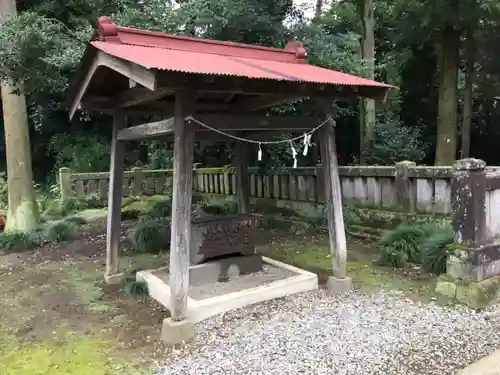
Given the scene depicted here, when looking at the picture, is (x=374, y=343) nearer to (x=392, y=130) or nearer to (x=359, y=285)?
(x=359, y=285)

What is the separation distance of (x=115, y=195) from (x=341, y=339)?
10.6 ft

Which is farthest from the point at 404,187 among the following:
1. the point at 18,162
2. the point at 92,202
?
the point at 92,202

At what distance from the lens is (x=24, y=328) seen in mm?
4285

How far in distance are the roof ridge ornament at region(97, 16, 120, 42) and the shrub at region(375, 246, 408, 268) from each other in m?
4.37

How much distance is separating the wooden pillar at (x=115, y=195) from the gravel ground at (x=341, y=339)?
6.42ft

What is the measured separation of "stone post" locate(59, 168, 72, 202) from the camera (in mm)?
10906

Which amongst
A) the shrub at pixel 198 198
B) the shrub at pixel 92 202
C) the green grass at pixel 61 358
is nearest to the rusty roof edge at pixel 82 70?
the green grass at pixel 61 358

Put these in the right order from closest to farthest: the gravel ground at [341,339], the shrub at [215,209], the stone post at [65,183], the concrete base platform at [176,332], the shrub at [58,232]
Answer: the gravel ground at [341,339]
the concrete base platform at [176,332]
the shrub at [58,232]
the shrub at [215,209]
the stone post at [65,183]

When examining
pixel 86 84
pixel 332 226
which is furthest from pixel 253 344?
pixel 86 84

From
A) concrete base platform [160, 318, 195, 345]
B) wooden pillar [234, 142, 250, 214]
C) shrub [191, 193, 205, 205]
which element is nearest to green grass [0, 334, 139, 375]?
concrete base platform [160, 318, 195, 345]

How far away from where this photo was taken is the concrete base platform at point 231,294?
4.24m

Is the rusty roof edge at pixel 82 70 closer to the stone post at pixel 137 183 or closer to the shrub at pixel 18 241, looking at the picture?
the shrub at pixel 18 241

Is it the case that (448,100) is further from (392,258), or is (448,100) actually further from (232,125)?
(232,125)

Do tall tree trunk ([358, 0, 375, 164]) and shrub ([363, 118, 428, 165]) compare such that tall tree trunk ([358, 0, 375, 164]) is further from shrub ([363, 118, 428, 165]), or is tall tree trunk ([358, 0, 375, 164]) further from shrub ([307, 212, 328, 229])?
shrub ([307, 212, 328, 229])
